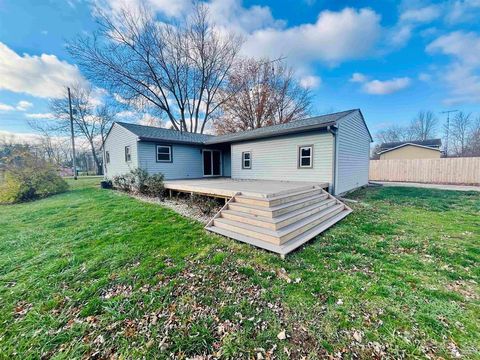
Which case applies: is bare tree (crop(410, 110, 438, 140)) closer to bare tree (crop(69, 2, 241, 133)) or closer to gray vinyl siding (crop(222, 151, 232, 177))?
bare tree (crop(69, 2, 241, 133))

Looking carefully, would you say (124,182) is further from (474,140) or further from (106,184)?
(474,140)

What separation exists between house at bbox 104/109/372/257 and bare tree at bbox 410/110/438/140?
109ft

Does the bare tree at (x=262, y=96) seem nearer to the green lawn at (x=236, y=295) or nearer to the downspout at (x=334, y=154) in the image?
the downspout at (x=334, y=154)

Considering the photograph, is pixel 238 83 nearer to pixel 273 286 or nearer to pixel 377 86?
pixel 377 86

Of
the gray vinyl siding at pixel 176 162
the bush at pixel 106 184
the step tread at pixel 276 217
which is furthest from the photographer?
the bush at pixel 106 184

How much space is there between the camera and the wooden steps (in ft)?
13.4

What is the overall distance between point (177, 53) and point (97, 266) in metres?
21.5

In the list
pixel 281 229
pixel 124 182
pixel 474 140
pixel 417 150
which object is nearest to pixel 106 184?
pixel 124 182

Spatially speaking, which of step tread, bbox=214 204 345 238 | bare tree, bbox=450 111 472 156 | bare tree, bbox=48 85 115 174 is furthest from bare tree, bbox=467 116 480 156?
bare tree, bbox=48 85 115 174

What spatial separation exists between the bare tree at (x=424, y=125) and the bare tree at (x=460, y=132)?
477 centimetres

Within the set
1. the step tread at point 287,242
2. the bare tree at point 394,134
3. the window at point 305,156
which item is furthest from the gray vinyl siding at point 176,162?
the bare tree at point 394,134

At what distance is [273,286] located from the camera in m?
2.88

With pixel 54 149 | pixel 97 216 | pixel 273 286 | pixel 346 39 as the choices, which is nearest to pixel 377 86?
pixel 346 39

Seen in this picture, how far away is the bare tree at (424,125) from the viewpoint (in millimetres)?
33531
